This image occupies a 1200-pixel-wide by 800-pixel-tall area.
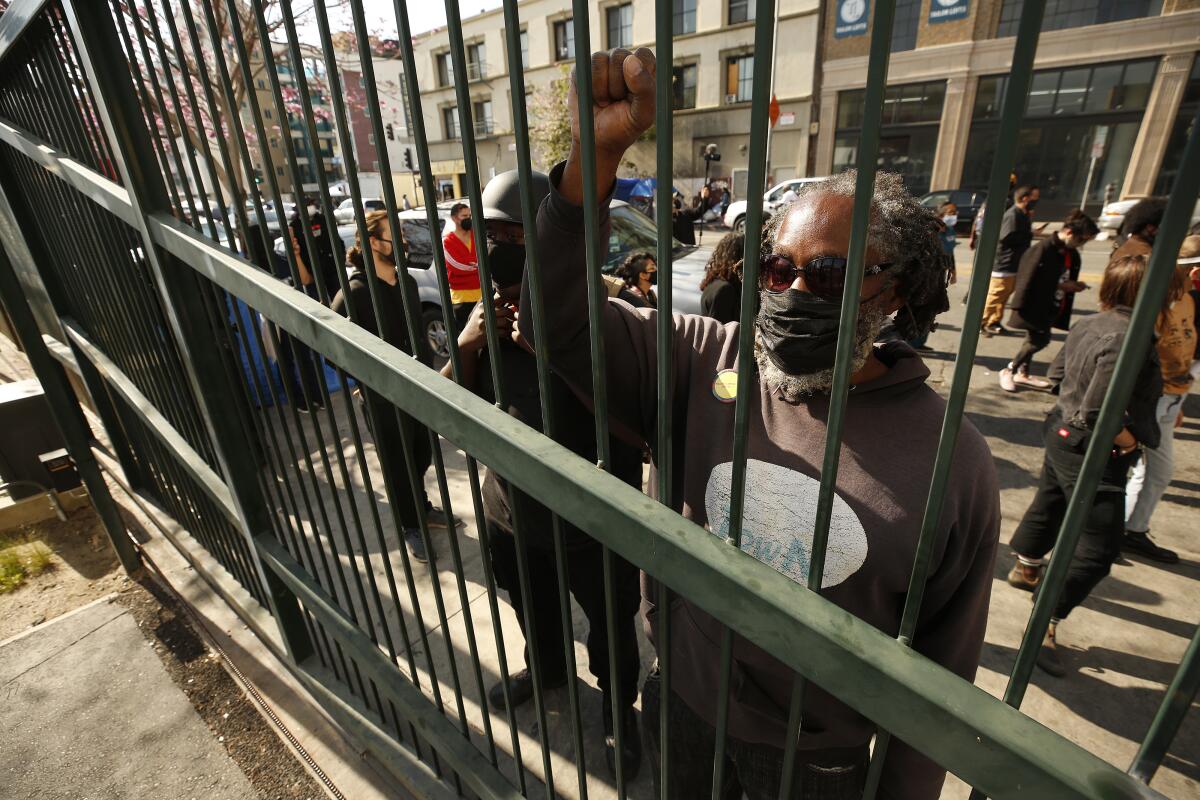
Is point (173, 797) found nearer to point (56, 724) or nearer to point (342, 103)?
point (56, 724)

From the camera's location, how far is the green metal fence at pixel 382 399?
0.54m

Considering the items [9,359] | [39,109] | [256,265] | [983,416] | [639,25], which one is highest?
[639,25]

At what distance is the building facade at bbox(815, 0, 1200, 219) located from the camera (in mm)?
17047

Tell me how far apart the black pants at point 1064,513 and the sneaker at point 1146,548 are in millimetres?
846

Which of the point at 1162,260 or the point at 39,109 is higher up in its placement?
the point at 39,109

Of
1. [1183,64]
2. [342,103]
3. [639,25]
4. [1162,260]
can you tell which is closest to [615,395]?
[342,103]

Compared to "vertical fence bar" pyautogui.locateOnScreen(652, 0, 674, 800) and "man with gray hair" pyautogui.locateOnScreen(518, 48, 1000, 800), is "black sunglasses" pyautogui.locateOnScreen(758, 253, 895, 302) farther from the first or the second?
"vertical fence bar" pyautogui.locateOnScreen(652, 0, 674, 800)

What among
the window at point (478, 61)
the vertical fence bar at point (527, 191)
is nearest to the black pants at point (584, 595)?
the vertical fence bar at point (527, 191)

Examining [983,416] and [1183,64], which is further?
[1183,64]

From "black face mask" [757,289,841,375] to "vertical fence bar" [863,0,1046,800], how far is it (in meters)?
0.49

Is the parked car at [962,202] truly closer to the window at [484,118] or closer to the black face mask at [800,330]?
the black face mask at [800,330]

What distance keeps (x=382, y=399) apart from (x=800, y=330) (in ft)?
3.70

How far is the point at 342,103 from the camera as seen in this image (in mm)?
1005

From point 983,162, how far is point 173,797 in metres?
24.0
